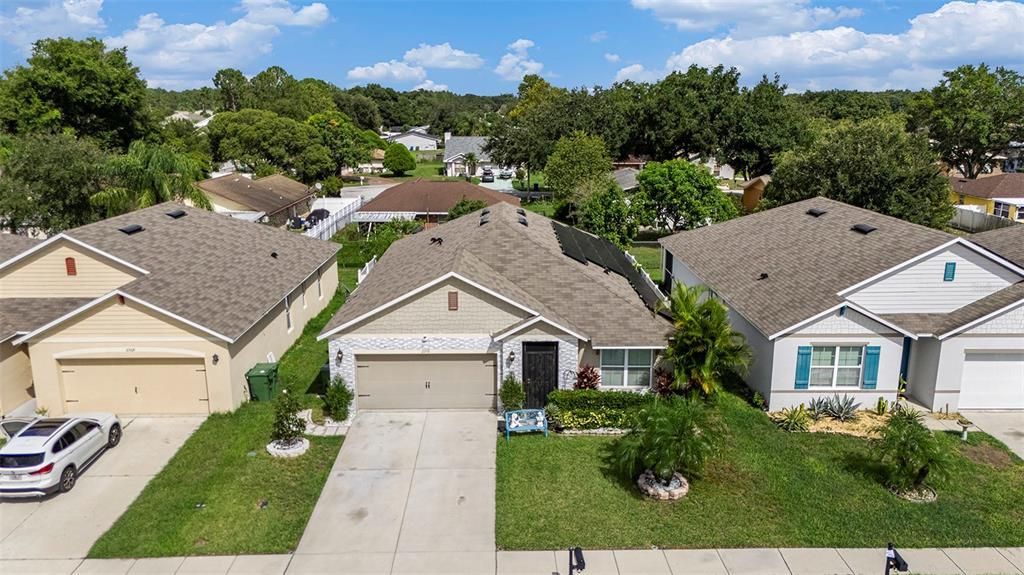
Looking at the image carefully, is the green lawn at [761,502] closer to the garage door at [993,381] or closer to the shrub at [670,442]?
the shrub at [670,442]

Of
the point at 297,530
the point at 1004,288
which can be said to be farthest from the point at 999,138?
the point at 297,530

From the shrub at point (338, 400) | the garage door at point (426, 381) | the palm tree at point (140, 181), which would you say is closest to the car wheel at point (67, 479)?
the shrub at point (338, 400)

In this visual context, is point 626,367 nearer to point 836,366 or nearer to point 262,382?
point 836,366

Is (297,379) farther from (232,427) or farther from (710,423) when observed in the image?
(710,423)

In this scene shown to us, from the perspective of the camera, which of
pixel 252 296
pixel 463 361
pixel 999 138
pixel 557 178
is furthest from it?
Answer: pixel 999 138

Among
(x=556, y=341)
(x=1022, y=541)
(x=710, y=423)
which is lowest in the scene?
(x=1022, y=541)

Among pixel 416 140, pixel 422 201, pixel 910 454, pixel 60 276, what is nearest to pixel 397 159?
pixel 416 140

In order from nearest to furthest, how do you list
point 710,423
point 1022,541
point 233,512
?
point 1022,541
point 233,512
point 710,423
